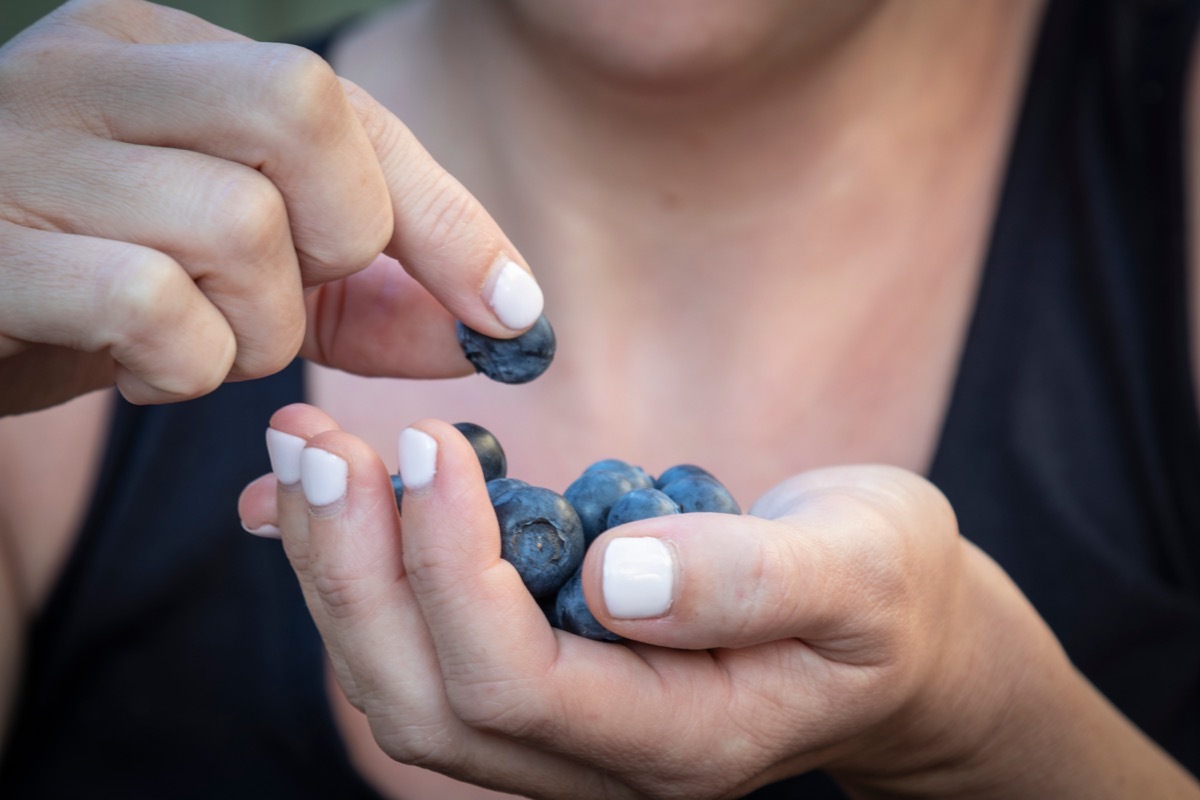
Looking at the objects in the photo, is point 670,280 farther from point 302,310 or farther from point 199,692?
point 199,692

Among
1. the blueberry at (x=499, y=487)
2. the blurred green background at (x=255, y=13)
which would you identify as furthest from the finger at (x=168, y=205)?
the blurred green background at (x=255, y=13)

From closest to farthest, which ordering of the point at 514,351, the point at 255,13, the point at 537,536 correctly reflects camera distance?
the point at 537,536, the point at 514,351, the point at 255,13

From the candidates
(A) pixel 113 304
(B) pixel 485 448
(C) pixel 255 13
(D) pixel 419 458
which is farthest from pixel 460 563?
(C) pixel 255 13

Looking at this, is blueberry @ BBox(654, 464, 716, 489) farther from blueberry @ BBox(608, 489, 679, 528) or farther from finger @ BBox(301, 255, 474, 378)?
finger @ BBox(301, 255, 474, 378)

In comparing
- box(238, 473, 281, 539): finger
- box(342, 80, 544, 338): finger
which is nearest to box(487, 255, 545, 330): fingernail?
box(342, 80, 544, 338): finger

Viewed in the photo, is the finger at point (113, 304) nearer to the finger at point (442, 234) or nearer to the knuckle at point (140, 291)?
the knuckle at point (140, 291)

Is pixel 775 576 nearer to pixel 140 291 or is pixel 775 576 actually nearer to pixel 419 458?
pixel 419 458

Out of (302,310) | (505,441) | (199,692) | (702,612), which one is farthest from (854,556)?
(199,692)
